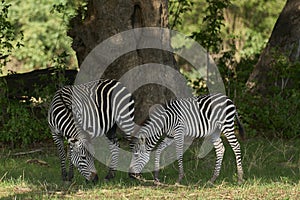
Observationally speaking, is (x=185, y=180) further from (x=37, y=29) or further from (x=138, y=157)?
(x=37, y=29)

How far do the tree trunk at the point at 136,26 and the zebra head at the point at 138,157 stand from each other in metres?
3.21

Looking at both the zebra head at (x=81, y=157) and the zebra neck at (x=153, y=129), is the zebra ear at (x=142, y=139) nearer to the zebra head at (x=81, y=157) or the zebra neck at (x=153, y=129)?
the zebra neck at (x=153, y=129)

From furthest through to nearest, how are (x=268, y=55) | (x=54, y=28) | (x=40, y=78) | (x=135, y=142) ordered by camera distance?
(x=54, y=28)
(x=268, y=55)
(x=40, y=78)
(x=135, y=142)

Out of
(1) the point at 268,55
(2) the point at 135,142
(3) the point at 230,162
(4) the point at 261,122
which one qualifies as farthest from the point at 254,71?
(2) the point at 135,142

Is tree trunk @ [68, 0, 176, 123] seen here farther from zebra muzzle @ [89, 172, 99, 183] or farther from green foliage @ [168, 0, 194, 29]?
zebra muzzle @ [89, 172, 99, 183]

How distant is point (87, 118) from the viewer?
32.0 feet

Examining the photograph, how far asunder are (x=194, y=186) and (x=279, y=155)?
135 inches

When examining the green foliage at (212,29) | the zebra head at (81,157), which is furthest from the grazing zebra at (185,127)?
the green foliage at (212,29)

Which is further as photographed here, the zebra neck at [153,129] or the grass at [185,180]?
the zebra neck at [153,129]

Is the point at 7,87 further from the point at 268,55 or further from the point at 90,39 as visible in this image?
the point at 268,55

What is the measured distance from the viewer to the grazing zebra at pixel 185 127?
9602mm

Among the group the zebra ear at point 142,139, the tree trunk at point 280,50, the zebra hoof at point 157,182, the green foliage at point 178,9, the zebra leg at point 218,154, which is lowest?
the zebra hoof at point 157,182

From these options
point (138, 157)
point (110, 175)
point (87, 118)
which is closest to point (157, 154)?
point (138, 157)

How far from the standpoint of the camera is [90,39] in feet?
44.5
